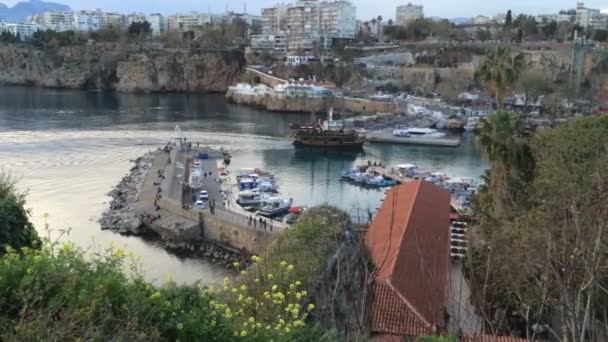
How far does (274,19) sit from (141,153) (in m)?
98.1

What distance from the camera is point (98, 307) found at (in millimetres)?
5566

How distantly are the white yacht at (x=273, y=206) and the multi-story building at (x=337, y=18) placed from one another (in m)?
87.1

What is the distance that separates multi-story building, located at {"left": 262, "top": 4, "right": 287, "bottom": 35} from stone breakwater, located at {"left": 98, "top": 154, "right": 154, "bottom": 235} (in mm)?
95084

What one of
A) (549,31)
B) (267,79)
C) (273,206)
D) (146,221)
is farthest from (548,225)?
(549,31)

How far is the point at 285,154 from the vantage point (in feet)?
137

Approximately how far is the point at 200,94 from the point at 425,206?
68.2 m

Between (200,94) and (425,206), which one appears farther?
(200,94)

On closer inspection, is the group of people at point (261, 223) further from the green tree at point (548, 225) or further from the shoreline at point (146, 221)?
the green tree at point (548, 225)

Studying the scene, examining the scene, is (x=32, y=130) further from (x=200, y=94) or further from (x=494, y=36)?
(x=494, y=36)

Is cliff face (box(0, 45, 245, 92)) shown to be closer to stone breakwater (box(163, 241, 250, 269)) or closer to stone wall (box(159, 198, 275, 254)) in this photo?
stone wall (box(159, 198, 275, 254))

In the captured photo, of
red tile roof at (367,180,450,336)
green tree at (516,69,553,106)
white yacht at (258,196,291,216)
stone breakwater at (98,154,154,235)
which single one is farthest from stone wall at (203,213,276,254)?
green tree at (516,69,553,106)

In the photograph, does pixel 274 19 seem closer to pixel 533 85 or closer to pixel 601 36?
pixel 601 36

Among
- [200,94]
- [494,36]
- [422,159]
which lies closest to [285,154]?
[422,159]

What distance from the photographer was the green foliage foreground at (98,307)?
517cm
